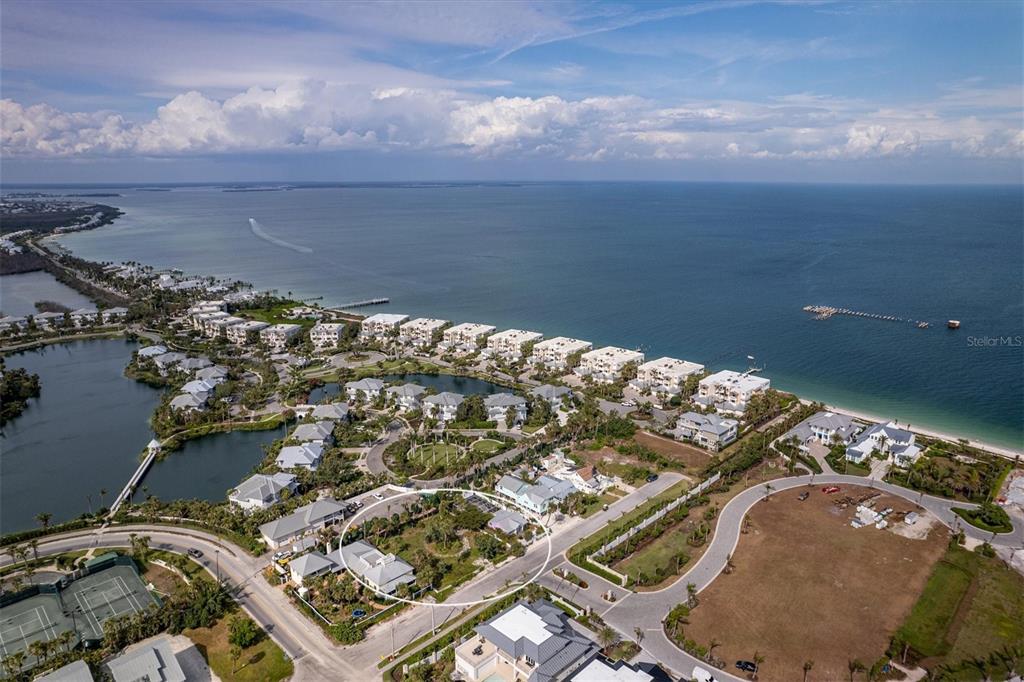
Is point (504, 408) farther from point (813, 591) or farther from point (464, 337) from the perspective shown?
point (813, 591)

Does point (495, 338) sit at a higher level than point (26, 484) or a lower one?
higher

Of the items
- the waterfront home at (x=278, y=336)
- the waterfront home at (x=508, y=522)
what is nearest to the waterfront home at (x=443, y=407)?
the waterfront home at (x=508, y=522)

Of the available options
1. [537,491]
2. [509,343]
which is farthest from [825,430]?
[509,343]

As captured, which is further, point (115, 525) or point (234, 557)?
point (115, 525)

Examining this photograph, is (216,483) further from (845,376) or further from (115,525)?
(845,376)

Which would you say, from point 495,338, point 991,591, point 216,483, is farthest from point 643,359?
point 216,483

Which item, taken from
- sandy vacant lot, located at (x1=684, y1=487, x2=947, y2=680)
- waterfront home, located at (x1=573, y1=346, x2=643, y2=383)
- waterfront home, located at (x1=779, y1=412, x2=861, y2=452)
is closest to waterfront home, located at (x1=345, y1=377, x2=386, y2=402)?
waterfront home, located at (x1=573, y1=346, x2=643, y2=383)

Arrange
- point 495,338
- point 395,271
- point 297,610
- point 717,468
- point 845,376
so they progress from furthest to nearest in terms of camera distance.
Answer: point 395,271 → point 495,338 → point 845,376 → point 717,468 → point 297,610

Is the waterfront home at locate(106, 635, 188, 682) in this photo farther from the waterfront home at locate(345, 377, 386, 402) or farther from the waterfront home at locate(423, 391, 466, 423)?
→ the waterfront home at locate(345, 377, 386, 402)
